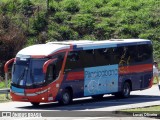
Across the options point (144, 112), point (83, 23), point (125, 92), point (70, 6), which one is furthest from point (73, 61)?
point (70, 6)

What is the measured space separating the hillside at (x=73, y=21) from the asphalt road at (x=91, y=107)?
16.3m

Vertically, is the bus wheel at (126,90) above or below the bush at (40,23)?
below

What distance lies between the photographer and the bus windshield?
27.5m

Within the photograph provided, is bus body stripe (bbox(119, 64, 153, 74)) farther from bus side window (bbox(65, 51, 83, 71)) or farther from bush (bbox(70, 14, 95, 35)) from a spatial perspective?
bush (bbox(70, 14, 95, 35))

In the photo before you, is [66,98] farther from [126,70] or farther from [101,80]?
[126,70]

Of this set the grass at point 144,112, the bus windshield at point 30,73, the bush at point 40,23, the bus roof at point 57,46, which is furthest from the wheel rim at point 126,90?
the bush at point 40,23

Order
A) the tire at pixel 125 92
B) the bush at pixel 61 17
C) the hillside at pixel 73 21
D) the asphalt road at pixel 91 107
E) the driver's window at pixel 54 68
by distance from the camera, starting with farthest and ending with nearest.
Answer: the bush at pixel 61 17 < the hillside at pixel 73 21 < the tire at pixel 125 92 < the driver's window at pixel 54 68 < the asphalt road at pixel 91 107

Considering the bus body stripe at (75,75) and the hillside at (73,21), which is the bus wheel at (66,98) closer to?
the bus body stripe at (75,75)

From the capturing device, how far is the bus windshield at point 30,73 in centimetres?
2747

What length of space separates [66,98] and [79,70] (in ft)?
4.94

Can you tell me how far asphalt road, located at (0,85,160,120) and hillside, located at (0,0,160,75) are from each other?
16300 millimetres

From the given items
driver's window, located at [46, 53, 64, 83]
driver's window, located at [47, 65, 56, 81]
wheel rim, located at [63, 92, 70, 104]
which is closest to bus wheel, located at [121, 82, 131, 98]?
wheel rim, located at [63, 92, 70, 104]

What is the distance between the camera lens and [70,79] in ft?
94.2

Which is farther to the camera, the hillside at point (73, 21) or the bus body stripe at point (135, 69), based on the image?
the hillside at point (73, 21)
